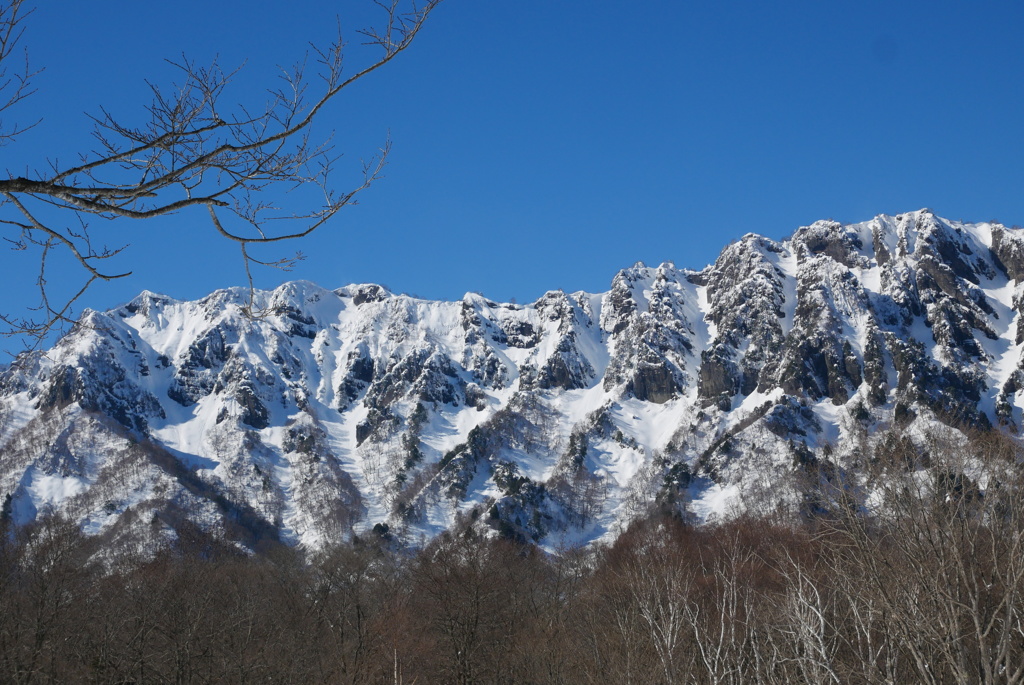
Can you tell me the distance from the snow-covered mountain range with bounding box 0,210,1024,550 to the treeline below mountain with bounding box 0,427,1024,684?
77.3 metres

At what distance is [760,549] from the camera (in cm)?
5050

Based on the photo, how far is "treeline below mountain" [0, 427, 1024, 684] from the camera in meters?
12.5

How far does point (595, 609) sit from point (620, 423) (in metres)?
131

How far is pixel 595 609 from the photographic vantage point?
130 ft

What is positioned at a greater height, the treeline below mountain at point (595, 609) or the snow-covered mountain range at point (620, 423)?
the snow-covered mountain range at point (620, 423)

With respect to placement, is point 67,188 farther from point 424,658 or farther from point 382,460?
point 382,460

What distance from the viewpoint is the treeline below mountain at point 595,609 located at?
1253 cm

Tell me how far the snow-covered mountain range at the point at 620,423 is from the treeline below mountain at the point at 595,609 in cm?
7727

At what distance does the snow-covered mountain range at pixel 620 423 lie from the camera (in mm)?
133875

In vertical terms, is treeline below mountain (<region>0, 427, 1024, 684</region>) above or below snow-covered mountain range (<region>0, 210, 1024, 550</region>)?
below

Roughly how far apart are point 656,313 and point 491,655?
552 feet

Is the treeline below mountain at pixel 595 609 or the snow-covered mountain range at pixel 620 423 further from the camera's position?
the snow-covered mountain range at pixel 620 423

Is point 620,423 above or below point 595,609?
above

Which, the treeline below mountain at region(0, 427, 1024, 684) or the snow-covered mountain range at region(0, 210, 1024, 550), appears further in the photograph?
the snow-covered mountain range at region(0, 210, 1024, 550)
